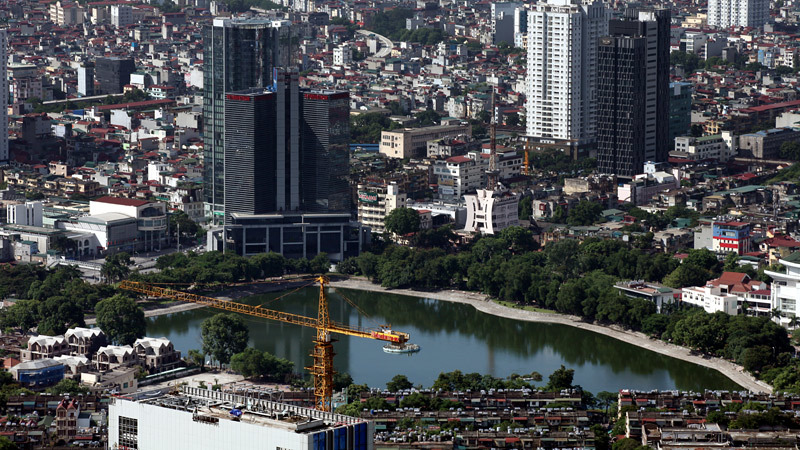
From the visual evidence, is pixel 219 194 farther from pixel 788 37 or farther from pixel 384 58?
pixel 788 37

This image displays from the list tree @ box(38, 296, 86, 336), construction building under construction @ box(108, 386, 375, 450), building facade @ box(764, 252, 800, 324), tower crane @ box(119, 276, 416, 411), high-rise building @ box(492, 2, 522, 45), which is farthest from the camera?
high-rise building @ box(492, 2, 522, 45)

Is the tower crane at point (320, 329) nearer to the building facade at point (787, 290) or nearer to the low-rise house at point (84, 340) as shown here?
the low-rise house at point (84, 340)

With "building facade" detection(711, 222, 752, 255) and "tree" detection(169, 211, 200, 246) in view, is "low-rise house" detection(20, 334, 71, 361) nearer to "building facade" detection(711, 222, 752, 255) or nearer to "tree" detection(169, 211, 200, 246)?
"tree" detection(169, 211, 200, 246)

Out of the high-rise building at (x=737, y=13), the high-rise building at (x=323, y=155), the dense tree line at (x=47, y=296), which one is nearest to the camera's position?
the dense tree line at (x=47, y=296)

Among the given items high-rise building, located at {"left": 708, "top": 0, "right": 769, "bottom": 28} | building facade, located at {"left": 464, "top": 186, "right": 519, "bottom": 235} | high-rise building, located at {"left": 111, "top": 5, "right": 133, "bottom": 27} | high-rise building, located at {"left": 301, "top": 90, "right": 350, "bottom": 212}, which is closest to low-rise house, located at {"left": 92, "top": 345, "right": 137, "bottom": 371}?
high-rise building, located at {"left": 301, "top": 90, "right": 350, "bottom": 212}

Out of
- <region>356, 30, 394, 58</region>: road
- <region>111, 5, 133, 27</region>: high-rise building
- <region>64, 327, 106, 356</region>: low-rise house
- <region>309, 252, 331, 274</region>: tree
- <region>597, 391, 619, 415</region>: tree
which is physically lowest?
<region>597, 391, 619, 415</region>: tree

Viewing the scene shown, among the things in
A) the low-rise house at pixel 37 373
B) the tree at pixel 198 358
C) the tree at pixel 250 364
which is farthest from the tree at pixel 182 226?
the low-rise house at pixel 37 373

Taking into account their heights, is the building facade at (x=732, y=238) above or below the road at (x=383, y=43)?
below

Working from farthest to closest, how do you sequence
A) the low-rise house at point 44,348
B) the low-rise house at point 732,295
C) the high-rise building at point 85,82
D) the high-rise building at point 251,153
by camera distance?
the high-rise building at point 85,82, the high-rise building at point 251,153, the low-rise house at point 732,295, the low-rise house at point 44,348
